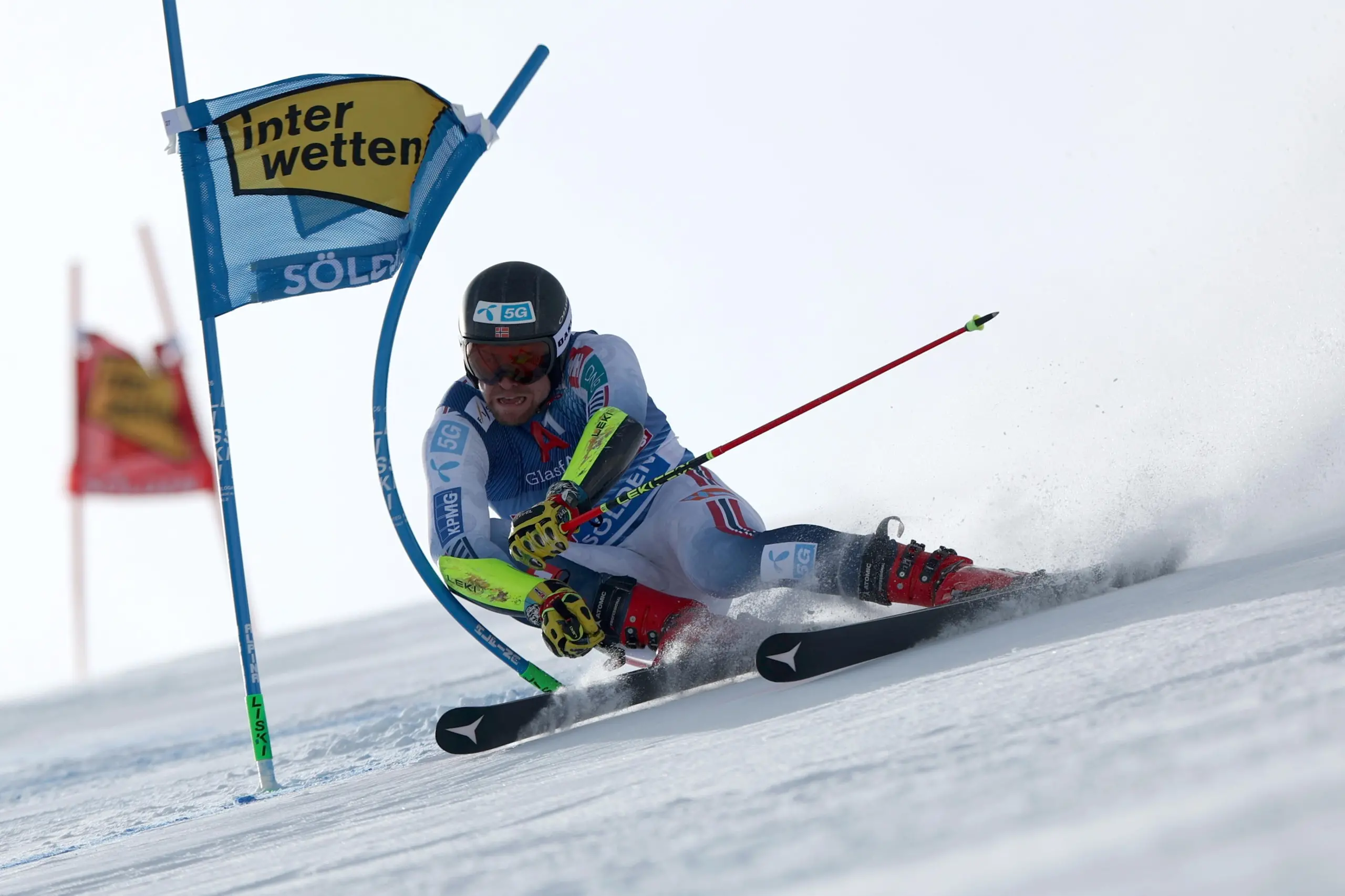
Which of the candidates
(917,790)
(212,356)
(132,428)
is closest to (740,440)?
(212,356)

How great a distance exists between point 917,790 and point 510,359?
2926mm

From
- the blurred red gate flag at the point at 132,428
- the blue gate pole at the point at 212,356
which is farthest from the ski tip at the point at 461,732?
the blurred red gate flag at the point at 132,428

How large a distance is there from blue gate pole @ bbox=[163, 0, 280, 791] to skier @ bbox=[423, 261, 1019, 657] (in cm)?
78

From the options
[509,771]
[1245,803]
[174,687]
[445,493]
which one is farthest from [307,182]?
[174,687]

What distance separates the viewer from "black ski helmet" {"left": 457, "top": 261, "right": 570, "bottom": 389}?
393 centimetres

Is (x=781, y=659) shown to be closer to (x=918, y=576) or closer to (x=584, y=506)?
(x=918, y=576)

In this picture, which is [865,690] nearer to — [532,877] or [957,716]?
[957,716]

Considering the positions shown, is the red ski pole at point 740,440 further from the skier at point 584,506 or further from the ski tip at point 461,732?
the ski tip at point 461,732

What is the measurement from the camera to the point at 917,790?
49.6 inches

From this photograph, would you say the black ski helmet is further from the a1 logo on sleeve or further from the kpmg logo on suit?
the kpmg logo on suit

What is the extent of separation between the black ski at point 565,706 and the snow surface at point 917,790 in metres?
0.08

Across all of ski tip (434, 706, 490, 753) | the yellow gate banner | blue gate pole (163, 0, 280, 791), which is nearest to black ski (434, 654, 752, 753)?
ski tip (434, 706, 490, 753)

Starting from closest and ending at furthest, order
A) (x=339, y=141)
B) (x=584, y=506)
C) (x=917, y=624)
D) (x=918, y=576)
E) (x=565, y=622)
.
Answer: (x=917, y=624), (x=918, y=576), (x=565, y=622), (x=584, y=506), (x=339, y=141)

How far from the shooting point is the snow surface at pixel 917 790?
38.0 inches
